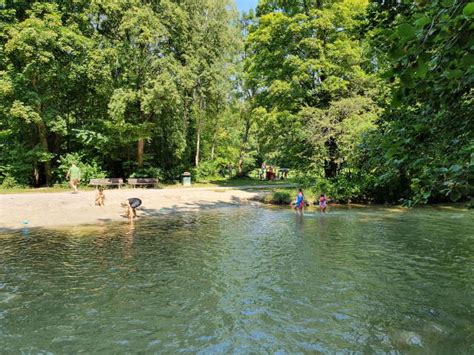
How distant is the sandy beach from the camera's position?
17500mm

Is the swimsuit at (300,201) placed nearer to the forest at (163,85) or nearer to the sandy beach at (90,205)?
the forest at (163,85)

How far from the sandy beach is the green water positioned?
8.37 feet

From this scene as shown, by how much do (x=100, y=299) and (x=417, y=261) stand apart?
815 centimetres

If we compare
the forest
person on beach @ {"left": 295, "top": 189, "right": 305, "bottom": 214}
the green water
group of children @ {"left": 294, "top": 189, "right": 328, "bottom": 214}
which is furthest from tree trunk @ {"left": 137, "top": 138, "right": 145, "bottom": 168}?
the green water

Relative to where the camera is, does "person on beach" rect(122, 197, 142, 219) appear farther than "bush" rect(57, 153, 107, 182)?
No

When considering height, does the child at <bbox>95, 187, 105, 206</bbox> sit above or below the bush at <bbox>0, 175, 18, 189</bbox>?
below

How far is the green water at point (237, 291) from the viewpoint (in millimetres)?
6461

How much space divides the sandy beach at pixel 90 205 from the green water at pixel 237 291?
2.55 m

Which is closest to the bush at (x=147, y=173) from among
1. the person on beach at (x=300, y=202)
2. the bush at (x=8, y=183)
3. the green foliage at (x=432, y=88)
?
the bush at (x=8, y=183)

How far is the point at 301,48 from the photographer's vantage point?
2747 centimetres

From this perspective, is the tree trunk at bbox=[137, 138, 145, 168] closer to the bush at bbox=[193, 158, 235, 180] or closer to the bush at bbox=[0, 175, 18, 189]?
the bush at bbox=[193, 158, 235, 180]

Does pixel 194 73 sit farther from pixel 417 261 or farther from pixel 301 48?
pixel 417 261

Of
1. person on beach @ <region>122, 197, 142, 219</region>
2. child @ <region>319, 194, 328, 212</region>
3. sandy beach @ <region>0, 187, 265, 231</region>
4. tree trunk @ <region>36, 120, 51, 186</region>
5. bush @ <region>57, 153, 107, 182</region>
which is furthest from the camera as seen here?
bush @ <region>57, 153, 107, 182</region>

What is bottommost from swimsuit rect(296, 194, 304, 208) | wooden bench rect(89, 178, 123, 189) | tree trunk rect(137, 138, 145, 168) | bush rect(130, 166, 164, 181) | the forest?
swimsuit rect(296, 194, 304, 208)
